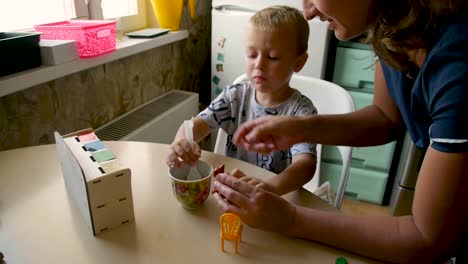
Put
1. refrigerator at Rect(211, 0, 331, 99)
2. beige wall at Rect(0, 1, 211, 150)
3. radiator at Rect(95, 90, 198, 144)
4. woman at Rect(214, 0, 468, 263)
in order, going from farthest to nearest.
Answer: refrigerator at Rect(211, 0, 331, 99), radiator at Rect(95, 90, 198, 144), beige wall at Rect(0, 1, 211, 150), woman at Rect(214, 0, 468, 263)

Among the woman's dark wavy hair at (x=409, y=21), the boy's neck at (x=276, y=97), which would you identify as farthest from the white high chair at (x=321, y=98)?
the woman's dark wavy hair at (x=409, y=21)

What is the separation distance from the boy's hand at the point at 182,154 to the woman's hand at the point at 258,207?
146 mm

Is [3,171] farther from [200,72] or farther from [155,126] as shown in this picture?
[200,72]

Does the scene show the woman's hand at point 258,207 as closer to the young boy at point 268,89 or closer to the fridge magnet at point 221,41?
the young boy at point 268,89

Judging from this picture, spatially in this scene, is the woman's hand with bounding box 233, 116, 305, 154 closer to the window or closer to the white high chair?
the white high chair

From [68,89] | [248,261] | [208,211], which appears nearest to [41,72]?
[68,89]

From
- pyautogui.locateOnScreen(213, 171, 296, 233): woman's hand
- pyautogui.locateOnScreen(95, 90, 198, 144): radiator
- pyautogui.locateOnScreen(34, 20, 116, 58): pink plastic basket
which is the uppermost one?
pyautogui.locateOnScreen(34, 20, 116, 58): pink plastic basket

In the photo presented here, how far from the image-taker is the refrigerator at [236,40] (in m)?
1.57

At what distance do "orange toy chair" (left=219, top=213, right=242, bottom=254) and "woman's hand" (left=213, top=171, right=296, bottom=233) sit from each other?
1 centimetres

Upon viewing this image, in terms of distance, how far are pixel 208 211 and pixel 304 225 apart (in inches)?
6.9

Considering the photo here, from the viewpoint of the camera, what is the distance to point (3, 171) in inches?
30.0

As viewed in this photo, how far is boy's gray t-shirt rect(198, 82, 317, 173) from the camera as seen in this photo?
1047mm

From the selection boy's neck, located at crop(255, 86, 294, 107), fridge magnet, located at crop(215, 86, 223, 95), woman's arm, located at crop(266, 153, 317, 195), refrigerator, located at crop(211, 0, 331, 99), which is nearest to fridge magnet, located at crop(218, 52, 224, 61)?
refrigerator, located at crop(211, 0, 331, 99)

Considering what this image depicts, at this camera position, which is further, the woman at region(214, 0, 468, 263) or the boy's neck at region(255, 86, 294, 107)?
the boy's neck at region(255, 86, 294, 107)
